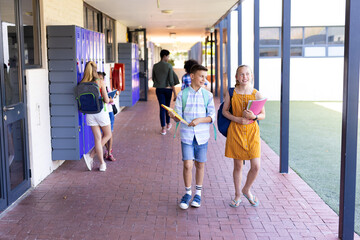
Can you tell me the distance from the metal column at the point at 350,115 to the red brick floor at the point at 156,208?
29 centimetres

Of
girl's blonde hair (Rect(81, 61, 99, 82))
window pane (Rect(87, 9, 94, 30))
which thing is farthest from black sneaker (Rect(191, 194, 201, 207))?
window pane (Rect(87, 9, 94, 30))

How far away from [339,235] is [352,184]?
477mm

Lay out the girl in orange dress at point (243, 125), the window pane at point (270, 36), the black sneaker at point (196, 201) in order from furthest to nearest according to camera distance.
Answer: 1. the window pane at point (270, 36)
2. the black sneaker at point (196, 201)
3. the girl in orange dress at point (243, 125)

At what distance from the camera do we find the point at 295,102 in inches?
659

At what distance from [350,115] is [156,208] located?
214cm

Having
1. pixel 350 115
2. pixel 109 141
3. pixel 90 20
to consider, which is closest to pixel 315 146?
pixel 109 141

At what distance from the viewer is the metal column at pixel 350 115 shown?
3.51m

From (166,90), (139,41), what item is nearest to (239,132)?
(166,90)

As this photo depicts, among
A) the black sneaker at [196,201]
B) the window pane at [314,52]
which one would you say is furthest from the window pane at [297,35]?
the black sneaker at [196,201]

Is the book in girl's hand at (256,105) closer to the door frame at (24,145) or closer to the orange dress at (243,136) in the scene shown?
the orange dress at (243,136)

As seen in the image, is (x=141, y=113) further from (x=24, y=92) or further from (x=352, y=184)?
(x=352, y=184)

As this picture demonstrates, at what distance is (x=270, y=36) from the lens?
17.1m

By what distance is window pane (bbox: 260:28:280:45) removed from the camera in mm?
17000

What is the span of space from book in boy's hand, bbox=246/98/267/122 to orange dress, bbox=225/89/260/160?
144 mm
